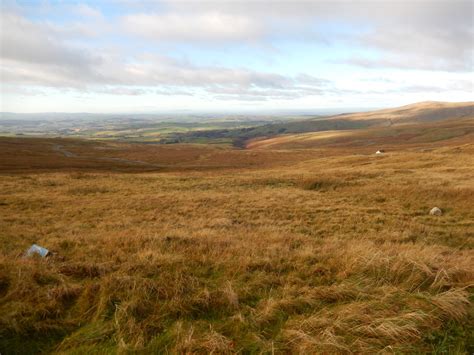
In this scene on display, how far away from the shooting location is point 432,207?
63.3 feet

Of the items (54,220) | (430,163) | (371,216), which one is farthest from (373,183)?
(54,220)

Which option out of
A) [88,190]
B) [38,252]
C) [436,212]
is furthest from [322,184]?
[38,252]

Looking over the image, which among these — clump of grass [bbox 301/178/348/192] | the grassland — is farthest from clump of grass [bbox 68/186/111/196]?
clump of grass [bbox 301/178/348/192]

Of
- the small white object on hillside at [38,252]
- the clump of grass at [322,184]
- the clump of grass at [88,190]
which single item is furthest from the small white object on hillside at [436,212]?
the clump of grass at [88,190]

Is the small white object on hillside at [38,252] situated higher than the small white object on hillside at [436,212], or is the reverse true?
the small white object on hillside at [38,252]

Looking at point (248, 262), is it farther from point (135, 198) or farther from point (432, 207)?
point (135, 198)

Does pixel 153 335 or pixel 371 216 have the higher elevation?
pixel 153 335

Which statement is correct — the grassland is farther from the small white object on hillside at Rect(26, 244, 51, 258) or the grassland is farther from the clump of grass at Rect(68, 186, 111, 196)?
the clump of grass at Rect(68, 186, 111, 196)

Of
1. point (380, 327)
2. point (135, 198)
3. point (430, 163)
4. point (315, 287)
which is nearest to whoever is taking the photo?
point (380, 327)

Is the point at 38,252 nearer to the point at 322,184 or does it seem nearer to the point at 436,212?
the point at 436,212

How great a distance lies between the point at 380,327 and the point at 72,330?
4.63 m

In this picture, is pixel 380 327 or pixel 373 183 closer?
pixel 380 327

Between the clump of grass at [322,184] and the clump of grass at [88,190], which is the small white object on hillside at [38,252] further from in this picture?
the clump of grass at [322,184]

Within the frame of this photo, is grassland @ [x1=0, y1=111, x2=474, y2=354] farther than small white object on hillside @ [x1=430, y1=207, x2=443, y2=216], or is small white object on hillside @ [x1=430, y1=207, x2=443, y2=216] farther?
small white object on hillside @ [x1=430, y1=207, x2=443, y2=216]
